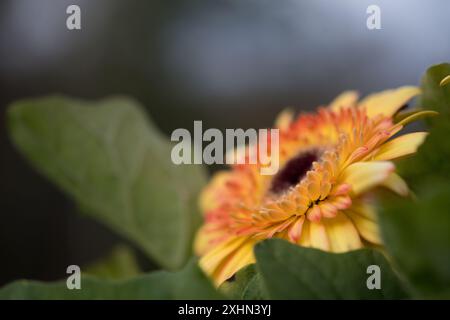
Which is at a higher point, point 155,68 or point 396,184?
point 155,68

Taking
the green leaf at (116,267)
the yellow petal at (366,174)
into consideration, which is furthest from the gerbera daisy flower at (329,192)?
the green leaf at (116,267)

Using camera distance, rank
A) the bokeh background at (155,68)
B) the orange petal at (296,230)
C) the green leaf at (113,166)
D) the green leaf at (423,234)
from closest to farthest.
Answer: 1. the green leaf at (423,234)
2. the orange petal at (296,230)
3. the green leaf at (113,166)
4. the bokeh background at (155,68)

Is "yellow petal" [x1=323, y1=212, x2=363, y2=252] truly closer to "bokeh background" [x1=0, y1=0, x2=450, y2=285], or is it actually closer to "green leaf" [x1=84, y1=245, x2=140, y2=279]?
"green leaf" [x1=84, y1=245, x2=140, y2=279]

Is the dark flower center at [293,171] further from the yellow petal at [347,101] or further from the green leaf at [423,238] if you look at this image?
the green leaf at [423,238]

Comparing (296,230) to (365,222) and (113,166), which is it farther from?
(113,166)

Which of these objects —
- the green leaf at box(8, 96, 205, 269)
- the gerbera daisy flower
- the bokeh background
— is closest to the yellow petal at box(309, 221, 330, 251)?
the gerbera daisy flower

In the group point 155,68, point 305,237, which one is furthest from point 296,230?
A: point 155,68
